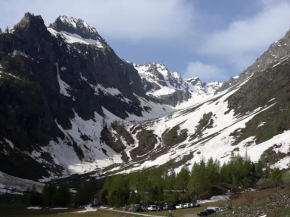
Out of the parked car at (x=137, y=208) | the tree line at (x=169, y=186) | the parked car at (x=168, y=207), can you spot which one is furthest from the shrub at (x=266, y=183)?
the parked car at (x=137, y=208)

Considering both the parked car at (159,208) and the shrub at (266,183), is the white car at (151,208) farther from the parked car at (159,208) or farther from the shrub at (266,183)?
the shrub at (266,183)

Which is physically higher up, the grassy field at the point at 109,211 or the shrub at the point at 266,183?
the shrub at the point at 266,183

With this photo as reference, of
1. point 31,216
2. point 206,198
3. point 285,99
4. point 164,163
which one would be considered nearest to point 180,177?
point 206,198

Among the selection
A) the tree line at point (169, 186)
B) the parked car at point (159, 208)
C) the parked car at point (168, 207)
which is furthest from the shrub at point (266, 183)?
the parked car at point (159, 208)

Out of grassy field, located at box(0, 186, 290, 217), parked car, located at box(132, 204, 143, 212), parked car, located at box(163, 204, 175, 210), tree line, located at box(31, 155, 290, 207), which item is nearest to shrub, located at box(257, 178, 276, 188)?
tree line, located at box(31, 155, 290, 207)

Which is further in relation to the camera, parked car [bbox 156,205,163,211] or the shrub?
the shrub

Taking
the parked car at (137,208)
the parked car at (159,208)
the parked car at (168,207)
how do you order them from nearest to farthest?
the parked car at (137,208), the parked car at (159,208), the parked car at (168,207)

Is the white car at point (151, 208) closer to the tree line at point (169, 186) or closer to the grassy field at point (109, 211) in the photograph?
→ the tree line at point (169, 186)

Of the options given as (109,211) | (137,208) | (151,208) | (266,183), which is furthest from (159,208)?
(266,183)

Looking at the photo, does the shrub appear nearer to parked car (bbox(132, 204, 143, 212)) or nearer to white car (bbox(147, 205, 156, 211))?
white car (bbox(147, 205, 156, 211))

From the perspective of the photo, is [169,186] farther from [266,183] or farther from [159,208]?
[266,183]

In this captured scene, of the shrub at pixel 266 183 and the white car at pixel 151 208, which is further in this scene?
the shrub at pixel 266 183

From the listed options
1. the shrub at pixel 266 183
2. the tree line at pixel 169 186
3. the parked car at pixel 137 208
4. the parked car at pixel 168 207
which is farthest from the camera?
the shrub at pixel 266 183

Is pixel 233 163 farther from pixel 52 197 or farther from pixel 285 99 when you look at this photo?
pixel 285 99
